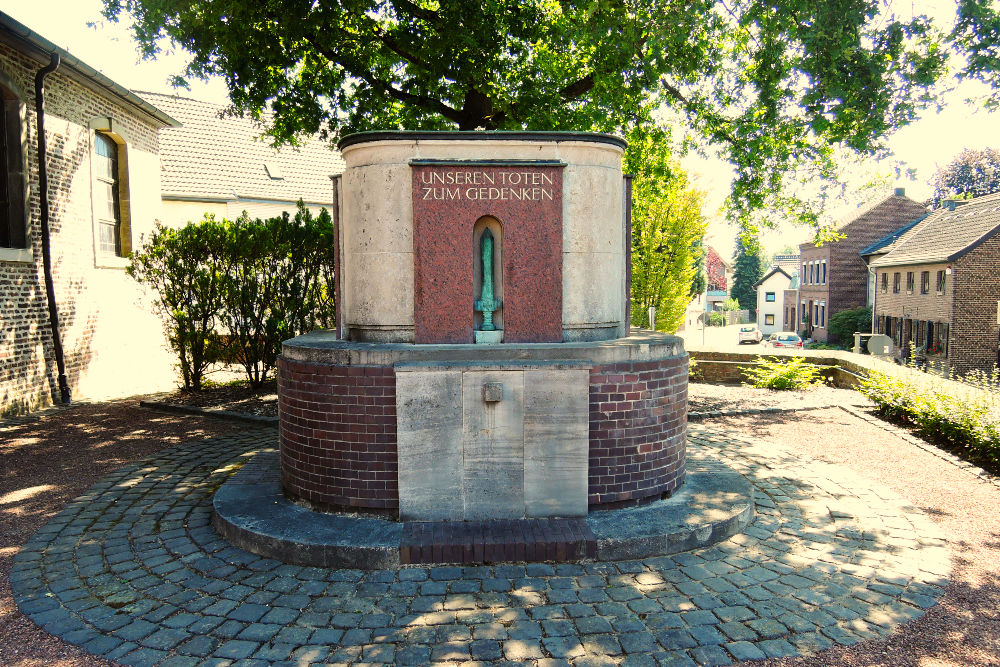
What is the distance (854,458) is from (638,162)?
293 inches

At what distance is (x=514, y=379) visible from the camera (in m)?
5.17

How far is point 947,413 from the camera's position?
863 centimetres

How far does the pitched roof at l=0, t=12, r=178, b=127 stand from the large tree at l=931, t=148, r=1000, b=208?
49.0m

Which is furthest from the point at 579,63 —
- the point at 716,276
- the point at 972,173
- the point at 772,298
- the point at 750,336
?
the point at 716,276

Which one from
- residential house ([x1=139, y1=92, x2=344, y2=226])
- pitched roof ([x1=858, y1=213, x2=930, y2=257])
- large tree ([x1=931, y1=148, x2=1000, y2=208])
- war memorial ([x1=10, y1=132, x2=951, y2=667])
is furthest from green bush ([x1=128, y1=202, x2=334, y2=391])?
large tree ([x1=931, y1=148, x2=1000, y2=208])

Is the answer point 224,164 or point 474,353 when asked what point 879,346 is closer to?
point 474,353

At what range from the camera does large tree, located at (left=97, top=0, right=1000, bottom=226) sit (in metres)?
8.42

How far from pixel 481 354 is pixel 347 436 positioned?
132cm

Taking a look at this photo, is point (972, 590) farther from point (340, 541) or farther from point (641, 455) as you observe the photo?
point (340, 541)

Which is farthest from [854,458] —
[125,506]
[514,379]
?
[125,506]

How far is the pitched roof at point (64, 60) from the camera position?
10.2m

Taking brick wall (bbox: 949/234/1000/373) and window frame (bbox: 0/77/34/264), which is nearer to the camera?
window frame (bbox: 0/77/34/264)

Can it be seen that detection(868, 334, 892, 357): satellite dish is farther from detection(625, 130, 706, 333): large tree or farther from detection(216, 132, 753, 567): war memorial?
detection(216, 132, 753, 567): war memorial

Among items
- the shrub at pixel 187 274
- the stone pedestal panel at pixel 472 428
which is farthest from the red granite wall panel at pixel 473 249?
the shrub at pixel 187 274
